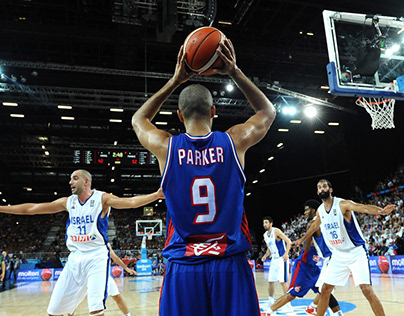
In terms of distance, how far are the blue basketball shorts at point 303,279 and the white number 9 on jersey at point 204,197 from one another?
14.6ft

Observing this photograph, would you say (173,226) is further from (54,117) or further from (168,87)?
(54,117)

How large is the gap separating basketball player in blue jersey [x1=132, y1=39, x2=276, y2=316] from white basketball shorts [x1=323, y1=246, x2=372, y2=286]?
139 inches

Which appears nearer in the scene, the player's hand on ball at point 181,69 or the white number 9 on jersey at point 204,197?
the white number 9 on jersey at point 204,197

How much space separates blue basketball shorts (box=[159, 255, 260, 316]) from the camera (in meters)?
1.81

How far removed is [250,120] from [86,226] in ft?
10.3

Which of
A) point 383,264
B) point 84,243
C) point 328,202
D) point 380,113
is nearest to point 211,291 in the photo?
point 84,243

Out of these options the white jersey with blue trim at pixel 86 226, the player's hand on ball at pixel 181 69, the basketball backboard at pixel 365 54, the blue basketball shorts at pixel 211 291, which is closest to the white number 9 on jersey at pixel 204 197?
the blue basketball shorts at pixel 211 291

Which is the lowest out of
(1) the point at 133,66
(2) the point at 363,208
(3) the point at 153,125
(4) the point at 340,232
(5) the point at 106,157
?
(4) the point at 340,232

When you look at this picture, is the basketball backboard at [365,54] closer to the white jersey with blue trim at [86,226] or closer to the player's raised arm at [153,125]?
the white jersey with blue trim at [86,226]

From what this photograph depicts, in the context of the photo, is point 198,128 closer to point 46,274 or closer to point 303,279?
point 303,279

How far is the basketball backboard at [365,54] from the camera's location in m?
7.37

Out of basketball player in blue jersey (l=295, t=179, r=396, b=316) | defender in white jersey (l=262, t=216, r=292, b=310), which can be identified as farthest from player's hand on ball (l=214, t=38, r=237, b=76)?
defender in white jersey (l=262, t=216, r=292, b=310)

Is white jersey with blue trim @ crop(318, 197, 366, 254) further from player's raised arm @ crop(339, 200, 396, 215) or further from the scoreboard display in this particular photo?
the scoreboard display

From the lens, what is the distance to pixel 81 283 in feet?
14.1
